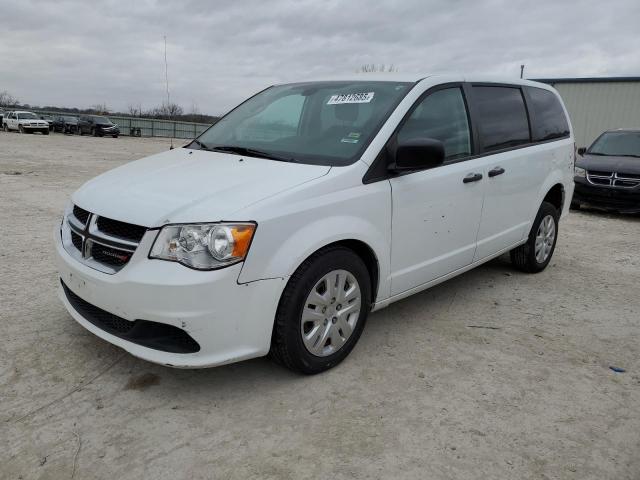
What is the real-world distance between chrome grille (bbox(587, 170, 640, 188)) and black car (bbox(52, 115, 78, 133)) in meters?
36.6

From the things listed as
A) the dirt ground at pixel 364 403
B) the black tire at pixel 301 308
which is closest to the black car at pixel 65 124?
the dirt ground at pixel 364 403

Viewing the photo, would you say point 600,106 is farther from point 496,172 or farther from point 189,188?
point 189,188

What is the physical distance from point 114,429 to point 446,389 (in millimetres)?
1732

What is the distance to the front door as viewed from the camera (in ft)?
11.0

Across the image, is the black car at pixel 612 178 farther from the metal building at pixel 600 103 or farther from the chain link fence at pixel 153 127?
the chain link fence at pixel 153 127

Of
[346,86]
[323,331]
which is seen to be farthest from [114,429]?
[346,86]

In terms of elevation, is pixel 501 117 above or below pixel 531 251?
above

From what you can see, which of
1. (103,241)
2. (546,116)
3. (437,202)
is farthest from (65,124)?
(437,202)

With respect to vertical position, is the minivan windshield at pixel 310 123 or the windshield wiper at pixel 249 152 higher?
the minivan windshield at pixel 310 123

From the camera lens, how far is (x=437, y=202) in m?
3.55

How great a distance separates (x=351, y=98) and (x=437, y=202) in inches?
35.7

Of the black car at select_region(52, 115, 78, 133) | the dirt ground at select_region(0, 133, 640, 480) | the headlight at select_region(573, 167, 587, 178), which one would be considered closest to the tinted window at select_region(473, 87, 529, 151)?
the dirt ground at select_region(0, 133, 640, 480)

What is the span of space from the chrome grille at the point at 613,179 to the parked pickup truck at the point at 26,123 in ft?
116

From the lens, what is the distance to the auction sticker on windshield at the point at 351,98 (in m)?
3.54
